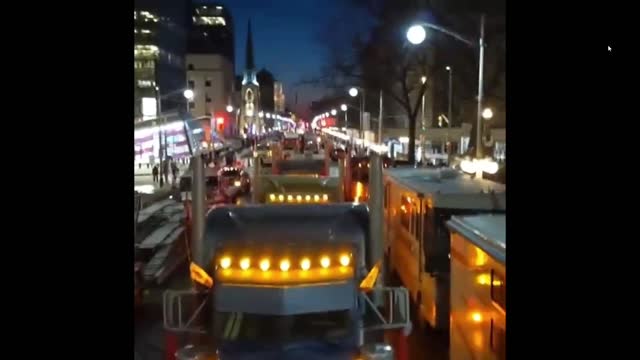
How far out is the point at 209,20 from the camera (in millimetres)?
148250

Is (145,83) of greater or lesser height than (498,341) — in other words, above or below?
above

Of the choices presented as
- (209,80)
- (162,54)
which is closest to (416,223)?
(162,54)

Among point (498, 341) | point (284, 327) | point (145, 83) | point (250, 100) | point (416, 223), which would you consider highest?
point (250, 100)

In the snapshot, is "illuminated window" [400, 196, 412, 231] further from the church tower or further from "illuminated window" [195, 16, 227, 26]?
"illuminated window" [195, 16, 227, 26]

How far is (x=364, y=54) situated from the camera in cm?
4400

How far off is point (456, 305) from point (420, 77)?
124ft

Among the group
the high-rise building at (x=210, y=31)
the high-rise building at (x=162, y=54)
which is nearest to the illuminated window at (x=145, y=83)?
the high-rise building at (x=162, y=54)

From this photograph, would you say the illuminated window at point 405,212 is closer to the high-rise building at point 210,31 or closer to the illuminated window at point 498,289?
the illuminated window at point 498,289

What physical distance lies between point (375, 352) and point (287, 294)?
0.90 metres

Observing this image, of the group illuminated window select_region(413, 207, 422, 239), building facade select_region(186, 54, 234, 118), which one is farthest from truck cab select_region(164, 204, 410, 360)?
building facade select_region(186, 54, 234, 118)

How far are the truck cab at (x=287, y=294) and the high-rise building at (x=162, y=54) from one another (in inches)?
2775

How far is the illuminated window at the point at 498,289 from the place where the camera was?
744 centimetres

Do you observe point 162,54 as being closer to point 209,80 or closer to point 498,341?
point 209,80
